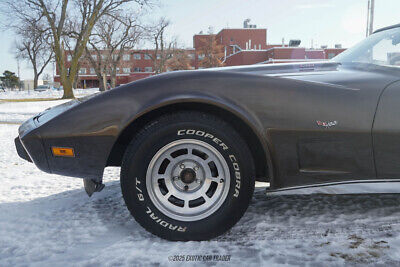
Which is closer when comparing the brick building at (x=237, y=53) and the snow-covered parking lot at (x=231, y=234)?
the snow-covered parking lot at (x=231, y=234)

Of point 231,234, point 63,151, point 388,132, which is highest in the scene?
point 388,132

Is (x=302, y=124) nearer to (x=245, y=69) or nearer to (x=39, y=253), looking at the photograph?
(x=245, y=69)

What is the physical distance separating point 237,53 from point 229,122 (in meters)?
46.7

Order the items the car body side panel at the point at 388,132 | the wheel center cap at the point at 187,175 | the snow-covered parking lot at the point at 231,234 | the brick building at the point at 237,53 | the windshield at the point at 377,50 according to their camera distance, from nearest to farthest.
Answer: the snow-covered parking lot at the point at 231,234, the car body side panel at the point at 388,132, the wheel center cap at the point at 187,175, the windshield at the point at 377,50, the brick building at the point at 237,53

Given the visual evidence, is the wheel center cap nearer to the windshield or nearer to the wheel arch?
the wheel arch

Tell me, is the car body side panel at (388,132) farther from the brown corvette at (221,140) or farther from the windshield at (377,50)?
the windshield at (377,50)

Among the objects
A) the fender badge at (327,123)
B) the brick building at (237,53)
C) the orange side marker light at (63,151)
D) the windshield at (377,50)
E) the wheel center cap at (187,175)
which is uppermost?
the brick building at (237,53)

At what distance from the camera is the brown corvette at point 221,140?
206 centimetres

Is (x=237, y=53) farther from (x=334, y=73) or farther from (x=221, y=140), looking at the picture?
(x=221, y=140)

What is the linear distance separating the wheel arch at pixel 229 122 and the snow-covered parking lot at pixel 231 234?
0.42m

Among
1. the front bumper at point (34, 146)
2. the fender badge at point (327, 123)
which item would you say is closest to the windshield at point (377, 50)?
the fender badge at point (327, 123)

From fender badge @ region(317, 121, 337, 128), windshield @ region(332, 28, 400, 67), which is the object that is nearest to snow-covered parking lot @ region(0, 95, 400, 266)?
fender badge @ region(317, 121, 337, 128)

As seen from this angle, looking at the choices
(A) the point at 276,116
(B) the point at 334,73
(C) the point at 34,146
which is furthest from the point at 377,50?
(C) the point at 34,146

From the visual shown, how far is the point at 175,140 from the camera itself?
2.09 metres
